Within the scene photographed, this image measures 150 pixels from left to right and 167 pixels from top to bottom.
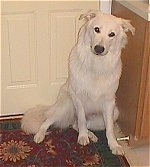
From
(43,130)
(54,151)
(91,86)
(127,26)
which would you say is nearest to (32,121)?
(43,130)

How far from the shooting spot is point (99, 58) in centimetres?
215

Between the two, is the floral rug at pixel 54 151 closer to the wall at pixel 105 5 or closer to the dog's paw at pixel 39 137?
the dog's paw at pixel 39 137

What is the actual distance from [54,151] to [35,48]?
2.47 feet

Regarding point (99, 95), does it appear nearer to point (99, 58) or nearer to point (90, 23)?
point (99, 58)

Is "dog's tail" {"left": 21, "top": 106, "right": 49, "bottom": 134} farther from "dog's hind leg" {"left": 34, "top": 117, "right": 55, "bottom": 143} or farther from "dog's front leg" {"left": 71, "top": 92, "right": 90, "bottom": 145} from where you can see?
"dog's front leg" {"left": 71, "top": 92, "right": 90, "bottom": 145}

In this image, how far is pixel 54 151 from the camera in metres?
2.28

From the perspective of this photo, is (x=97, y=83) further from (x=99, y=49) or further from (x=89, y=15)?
(x=89, y=15)

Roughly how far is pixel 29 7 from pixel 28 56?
1.18 ft

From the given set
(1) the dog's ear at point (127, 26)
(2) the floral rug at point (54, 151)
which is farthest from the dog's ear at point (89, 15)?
(2) the floral rug at point (54, 151)

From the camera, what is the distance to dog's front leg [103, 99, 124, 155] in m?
2.28

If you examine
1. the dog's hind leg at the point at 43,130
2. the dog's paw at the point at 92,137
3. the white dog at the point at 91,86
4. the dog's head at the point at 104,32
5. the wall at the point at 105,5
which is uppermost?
the wall at the point at 105,5

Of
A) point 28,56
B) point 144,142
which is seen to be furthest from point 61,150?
point 28,56

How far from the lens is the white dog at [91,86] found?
2.04 meters

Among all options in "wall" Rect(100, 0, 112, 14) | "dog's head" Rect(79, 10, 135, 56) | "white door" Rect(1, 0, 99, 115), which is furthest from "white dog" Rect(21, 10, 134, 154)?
"wall" Rect(100, 0, 112, 14)
